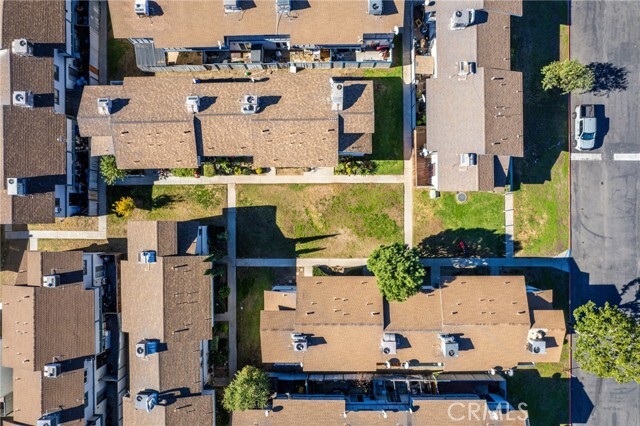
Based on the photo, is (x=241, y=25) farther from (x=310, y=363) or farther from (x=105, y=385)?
(x=105, y=385)

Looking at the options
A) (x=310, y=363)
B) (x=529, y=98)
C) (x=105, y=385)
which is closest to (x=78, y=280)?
(x=105, y=385)

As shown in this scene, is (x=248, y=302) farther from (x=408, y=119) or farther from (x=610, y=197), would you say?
(x=610, y=197)

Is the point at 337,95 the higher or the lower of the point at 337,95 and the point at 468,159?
the higher

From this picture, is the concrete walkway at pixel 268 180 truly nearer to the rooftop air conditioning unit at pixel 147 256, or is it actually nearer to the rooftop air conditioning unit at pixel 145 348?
the rooftop air conditioning unit at pixel 147 256

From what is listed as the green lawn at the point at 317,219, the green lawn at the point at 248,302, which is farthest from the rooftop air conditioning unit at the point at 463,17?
the green lawn at the point at 248,302

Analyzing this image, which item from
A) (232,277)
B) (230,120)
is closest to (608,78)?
(230,120)

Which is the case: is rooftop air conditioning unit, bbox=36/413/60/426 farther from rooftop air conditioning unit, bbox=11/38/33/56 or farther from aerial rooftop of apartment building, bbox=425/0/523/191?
aerial rooftop of apartment building, bbox=425/0/523/191
